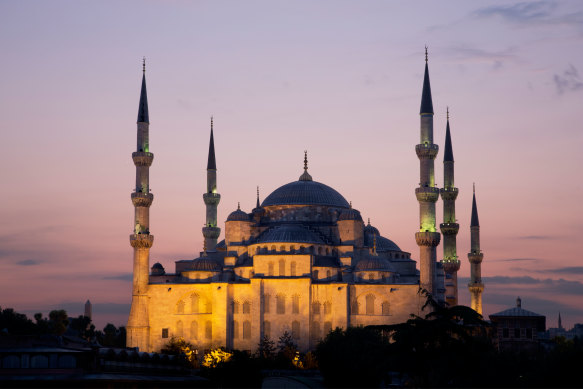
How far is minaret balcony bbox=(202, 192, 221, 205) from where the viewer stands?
77188 millimetres

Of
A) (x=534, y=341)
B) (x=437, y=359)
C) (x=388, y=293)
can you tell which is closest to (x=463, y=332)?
(x=437, y=359)

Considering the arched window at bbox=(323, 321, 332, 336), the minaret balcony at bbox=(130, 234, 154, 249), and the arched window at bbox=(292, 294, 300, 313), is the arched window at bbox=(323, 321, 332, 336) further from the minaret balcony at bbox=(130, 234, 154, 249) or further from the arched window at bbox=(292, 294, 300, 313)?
the minaret balcony at bbox=(130, 234, 154, 249)

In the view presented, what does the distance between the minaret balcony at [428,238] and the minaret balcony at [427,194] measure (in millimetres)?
2319

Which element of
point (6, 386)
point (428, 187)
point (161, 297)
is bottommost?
point (6, 386)

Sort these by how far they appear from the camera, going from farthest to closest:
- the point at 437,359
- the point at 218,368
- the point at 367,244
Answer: the point at 367,244 < the point at 218,368 < the point at 437,359

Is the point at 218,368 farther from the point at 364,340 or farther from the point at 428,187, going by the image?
the point at 428,187

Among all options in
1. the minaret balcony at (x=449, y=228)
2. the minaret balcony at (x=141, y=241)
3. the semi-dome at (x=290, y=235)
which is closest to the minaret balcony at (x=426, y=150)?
the minaret balcony at (x=449, y=228)

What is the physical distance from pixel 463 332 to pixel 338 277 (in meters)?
26.7

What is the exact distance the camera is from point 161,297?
67875 millimetres

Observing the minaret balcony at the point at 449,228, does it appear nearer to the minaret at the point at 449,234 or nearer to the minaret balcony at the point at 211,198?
the minaret at the point at 449,234

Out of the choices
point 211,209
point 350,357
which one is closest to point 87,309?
point 211,209

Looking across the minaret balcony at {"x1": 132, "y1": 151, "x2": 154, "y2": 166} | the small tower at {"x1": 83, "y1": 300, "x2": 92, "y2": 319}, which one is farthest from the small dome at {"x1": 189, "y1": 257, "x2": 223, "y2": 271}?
Result: the small tower at {"x1": 83, "y1": 300, "x2": 92, "y2": 319}

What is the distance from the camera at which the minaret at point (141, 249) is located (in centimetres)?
6712

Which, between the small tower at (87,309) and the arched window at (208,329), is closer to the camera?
the arched window at (208,329)
